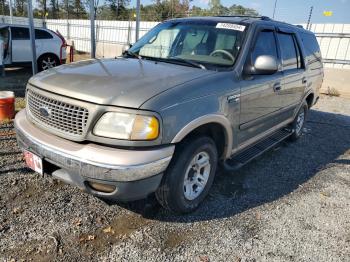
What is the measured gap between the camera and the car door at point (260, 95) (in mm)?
3558

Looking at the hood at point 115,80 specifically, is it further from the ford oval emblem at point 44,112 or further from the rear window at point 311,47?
the rear window at point 311,47

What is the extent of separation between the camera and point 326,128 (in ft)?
23.0

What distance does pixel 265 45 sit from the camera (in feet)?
13.0

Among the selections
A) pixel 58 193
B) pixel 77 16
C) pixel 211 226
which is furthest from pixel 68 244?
pixel 77 16

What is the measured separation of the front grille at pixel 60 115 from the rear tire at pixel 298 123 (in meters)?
3.97

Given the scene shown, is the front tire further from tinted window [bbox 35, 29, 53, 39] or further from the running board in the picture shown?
tinted window [bbox 35, 29, 53, 39]

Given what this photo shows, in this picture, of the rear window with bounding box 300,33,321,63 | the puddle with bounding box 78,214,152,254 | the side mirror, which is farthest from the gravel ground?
the rear window with bounding box 300,33,321,63

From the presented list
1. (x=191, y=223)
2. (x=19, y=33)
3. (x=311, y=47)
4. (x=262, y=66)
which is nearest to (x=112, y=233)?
(x=191, y=223)

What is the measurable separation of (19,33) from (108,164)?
9.45 metres

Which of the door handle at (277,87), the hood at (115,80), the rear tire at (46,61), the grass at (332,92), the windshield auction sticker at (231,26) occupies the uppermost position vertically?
the windshield auction sticker at (231,26)

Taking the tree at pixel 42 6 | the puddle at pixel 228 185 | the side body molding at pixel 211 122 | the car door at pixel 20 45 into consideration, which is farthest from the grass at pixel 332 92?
the tree at pixel 42 6

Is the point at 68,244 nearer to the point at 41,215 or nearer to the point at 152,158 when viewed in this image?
the point at 41,215

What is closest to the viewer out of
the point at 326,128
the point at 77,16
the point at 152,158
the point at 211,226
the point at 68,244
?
the point at 152,158

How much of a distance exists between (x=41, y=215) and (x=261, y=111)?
2661 mm
